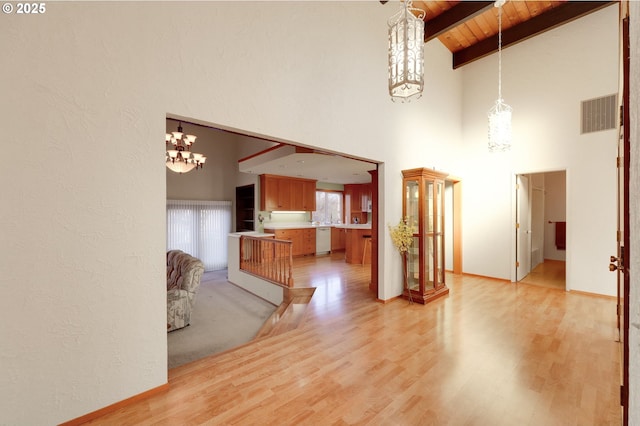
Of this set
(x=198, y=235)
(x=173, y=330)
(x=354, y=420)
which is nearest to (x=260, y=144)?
(x=198, y=235)

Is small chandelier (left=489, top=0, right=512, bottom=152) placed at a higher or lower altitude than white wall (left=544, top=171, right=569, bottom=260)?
higher

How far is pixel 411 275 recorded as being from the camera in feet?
14.5

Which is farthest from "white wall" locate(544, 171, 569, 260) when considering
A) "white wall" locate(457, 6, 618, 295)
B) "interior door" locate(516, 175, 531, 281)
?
"white wall" locate(457, 6, 618, 295)

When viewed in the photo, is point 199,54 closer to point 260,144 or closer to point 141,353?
point 141,353

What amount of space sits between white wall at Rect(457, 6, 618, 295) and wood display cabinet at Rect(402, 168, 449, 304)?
1.69 m

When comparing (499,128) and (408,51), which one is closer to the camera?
(408,51)

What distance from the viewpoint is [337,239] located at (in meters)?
9.19

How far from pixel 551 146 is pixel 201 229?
8.09m

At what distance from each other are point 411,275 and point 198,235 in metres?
5.76

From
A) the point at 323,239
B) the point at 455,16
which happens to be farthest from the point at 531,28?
the point at 323,239

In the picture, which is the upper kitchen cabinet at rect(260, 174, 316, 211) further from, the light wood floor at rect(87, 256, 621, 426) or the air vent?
Answer: the air vent

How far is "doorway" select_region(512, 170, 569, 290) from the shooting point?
5215mm

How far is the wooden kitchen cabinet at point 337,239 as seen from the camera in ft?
29.7

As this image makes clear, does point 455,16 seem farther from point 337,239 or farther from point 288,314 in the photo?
point 337,239
